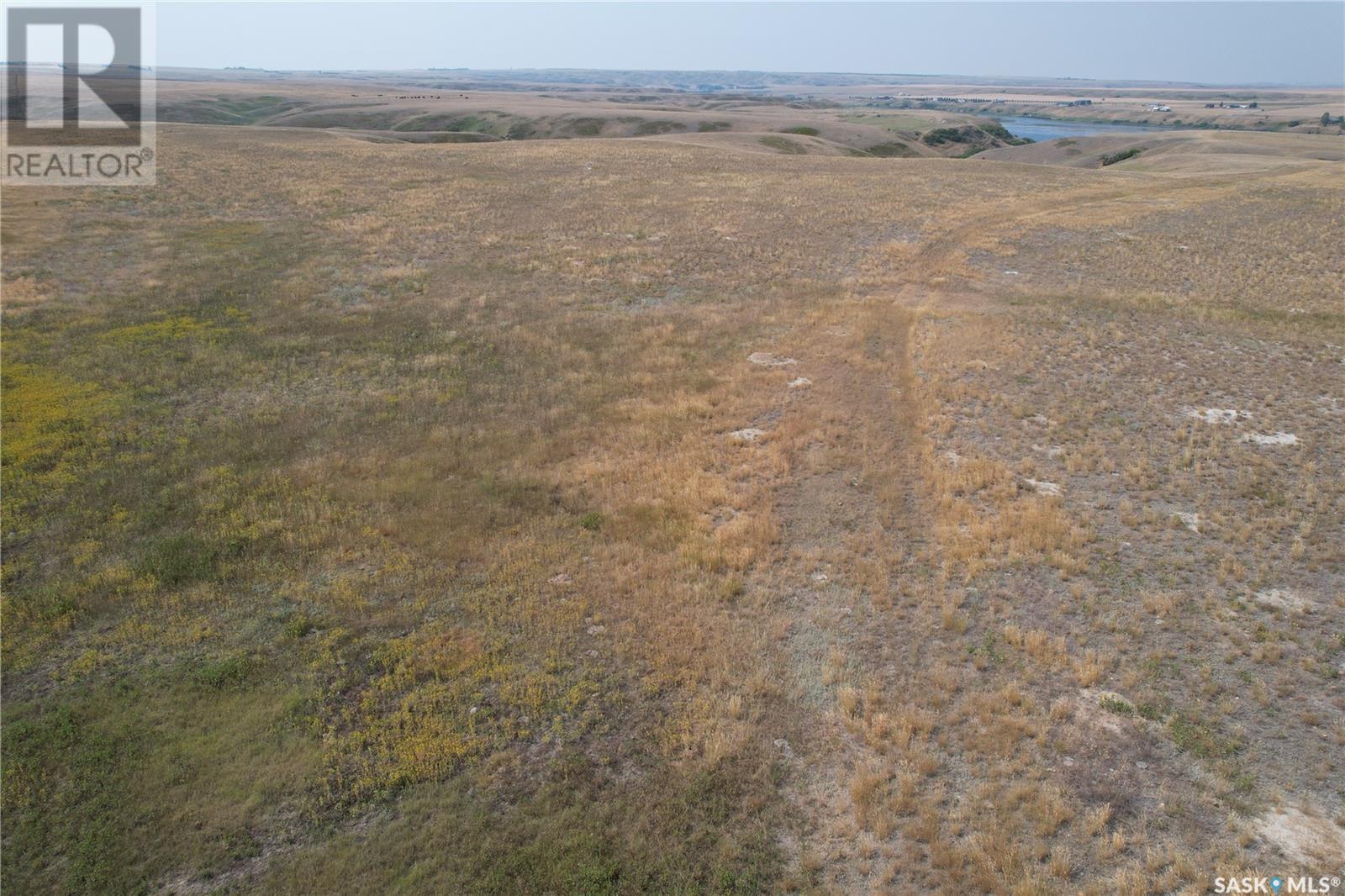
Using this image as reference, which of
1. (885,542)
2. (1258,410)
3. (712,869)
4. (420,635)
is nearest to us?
(712,869)

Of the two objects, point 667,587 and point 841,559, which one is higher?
point 841,559

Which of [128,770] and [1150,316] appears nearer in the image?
[128,770]

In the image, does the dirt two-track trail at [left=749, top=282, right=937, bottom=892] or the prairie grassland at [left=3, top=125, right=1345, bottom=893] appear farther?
the dirt two-track trail at [left=749, top=282, right=937, bottom=892]

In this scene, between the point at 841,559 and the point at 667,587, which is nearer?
the point at 667,587

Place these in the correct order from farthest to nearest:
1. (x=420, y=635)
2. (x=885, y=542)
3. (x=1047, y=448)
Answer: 1. (x=1047, y=448)
2. (x=885, y=542)
3. (x=420, y=635)

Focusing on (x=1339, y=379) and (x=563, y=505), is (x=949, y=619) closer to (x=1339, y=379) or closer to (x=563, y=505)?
(x=563, y=505)

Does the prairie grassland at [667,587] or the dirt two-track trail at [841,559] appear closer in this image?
the prairie grassland at [667,587]

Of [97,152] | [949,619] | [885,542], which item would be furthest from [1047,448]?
[97,152]

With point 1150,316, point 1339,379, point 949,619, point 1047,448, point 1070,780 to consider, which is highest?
point 1150,316
